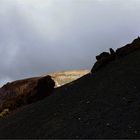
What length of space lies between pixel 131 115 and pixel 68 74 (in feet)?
49.9

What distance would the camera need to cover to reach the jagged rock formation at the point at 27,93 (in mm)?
16719

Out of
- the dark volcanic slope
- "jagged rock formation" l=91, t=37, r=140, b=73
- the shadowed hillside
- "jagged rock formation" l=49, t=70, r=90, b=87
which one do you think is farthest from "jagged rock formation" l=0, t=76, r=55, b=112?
"jagged rock formation" l=49, t=70, r=90, b=87

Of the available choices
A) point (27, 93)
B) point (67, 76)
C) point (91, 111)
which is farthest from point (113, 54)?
point (67, 76)

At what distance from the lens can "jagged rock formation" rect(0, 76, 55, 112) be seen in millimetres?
16719

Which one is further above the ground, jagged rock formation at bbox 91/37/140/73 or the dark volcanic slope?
jagged rock formation at bbox 91/37/140/73

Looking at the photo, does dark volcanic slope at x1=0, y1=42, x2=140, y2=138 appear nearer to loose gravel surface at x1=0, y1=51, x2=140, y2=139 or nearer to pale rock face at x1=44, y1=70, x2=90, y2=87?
loose gravel surface at x1=0, y1=51, x2=140, y2=139

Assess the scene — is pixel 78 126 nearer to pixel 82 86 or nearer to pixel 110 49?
pixel 82 86

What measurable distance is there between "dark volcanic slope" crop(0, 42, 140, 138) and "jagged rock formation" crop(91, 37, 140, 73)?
57 centimetres

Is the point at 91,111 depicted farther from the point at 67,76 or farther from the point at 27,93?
the point at 67,76

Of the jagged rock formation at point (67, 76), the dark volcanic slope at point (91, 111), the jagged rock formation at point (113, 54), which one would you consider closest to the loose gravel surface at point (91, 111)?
the dark volcanic slope at point (91, 111)

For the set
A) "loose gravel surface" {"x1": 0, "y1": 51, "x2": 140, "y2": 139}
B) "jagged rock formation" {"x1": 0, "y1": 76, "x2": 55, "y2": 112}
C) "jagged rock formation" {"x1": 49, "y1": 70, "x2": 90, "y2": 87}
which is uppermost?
"jagged rock formation" {"x1": 49, "y1": 70, "x2": 90, "y2": 87}

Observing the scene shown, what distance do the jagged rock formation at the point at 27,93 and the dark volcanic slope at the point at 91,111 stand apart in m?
1.41

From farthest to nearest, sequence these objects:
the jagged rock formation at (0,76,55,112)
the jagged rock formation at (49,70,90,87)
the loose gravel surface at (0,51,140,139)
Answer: the jagged rock formation at (49,70,90,87) → the jagged rock formation at (0,76,55,112) → the loose gravel surface at (0,51,140,139)

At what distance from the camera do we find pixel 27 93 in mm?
16750
